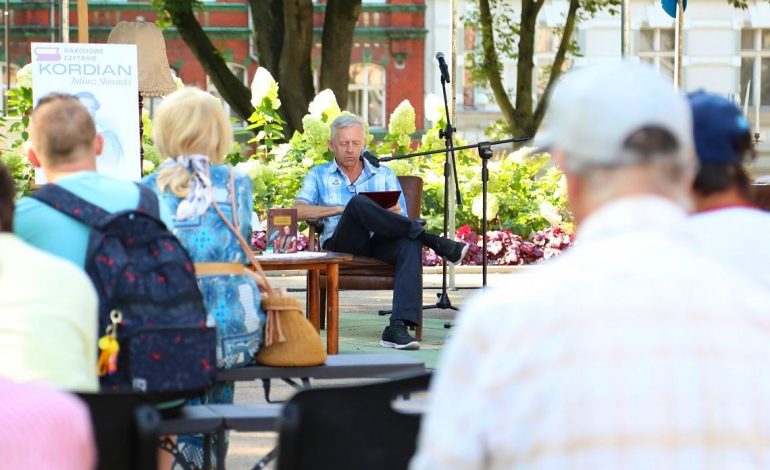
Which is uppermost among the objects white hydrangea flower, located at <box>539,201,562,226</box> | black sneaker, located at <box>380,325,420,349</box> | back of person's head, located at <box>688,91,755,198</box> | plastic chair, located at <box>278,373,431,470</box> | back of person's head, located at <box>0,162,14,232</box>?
back of person's head, located at <box>688,91,755,198</box>

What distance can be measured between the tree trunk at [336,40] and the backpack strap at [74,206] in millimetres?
16166

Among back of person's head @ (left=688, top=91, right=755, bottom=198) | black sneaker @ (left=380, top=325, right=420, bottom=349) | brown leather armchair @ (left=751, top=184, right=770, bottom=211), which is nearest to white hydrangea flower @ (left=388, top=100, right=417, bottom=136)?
black sneaker @ (left=380, top=325, right=420, bottom=349)

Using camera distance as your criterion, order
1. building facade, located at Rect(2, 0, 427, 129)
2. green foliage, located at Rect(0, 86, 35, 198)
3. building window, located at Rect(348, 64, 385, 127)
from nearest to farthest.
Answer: green foliage, located at Rect(0, 86, 35, 198) < building facade, located at Rect(2, 0, 427, 129) < building window, located at Rect(348, 64, 385, 127)

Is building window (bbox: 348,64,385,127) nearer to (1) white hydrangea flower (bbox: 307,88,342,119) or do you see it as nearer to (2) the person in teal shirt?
(1) white hydrangea flower (bbox: 307,88,342,119)

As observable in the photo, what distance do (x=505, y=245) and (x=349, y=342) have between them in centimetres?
624

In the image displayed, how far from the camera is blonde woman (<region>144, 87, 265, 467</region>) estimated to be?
484 centimetres

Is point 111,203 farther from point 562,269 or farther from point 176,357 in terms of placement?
point 562,269

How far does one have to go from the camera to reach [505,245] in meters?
15.1

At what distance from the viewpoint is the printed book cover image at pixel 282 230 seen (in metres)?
7.57

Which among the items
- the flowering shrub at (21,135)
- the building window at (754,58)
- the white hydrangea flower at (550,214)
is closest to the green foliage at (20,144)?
the flowering shrub at (21,135)

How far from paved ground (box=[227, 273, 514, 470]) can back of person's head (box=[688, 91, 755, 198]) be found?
2.84 metres

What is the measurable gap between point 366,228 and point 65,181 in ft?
15.4

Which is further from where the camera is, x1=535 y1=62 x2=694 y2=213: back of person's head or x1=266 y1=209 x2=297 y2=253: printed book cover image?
x1=266 y1=209 x2=297 y2=253: printed book cover image

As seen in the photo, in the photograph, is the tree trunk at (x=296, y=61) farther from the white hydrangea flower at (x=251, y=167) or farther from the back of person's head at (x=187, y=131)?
the back of person's head at (x=187, y=131)
